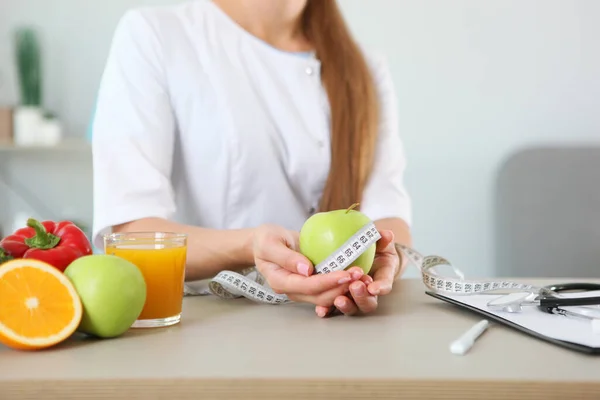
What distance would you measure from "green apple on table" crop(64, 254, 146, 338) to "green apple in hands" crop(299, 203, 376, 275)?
0.26 m

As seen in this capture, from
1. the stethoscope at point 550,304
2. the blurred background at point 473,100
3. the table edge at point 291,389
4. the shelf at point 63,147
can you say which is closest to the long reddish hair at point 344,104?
the stethoscope at point 550,304

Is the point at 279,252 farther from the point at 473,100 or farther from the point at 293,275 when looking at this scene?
the point at 473,100

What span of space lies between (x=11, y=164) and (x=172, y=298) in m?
2.65

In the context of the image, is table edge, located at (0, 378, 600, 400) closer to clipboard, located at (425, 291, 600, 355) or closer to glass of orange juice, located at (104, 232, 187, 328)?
clipboard, located at (425, 291, 600, 355)

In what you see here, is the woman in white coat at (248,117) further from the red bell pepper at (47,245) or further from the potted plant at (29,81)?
the potted plant at (29,81)

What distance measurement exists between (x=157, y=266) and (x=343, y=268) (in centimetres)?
25

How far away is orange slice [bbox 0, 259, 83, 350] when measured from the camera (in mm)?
769

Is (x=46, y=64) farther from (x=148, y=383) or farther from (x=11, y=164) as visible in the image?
(x=148, y=383)

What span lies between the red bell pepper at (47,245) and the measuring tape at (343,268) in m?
0.24

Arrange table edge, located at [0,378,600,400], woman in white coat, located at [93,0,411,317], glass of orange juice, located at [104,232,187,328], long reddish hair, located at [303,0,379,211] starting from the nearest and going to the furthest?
table edge, located at [0,378,600,400]
glass of orange juice, located at [104,232,187,328]
woman in white coat, located at [93,0,411,317]
long reddish hair, located at [303,0,379,211]

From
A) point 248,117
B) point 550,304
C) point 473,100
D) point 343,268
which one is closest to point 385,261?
point 343,268

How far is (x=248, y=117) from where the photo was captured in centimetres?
164

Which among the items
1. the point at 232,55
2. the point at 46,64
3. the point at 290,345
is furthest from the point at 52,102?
the point at 290,345

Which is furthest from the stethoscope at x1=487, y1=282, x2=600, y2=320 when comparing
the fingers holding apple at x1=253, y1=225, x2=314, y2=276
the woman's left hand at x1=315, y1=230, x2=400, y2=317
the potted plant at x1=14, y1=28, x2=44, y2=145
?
the potted plant at x1=14, y1=28, x2=44, y2=145
